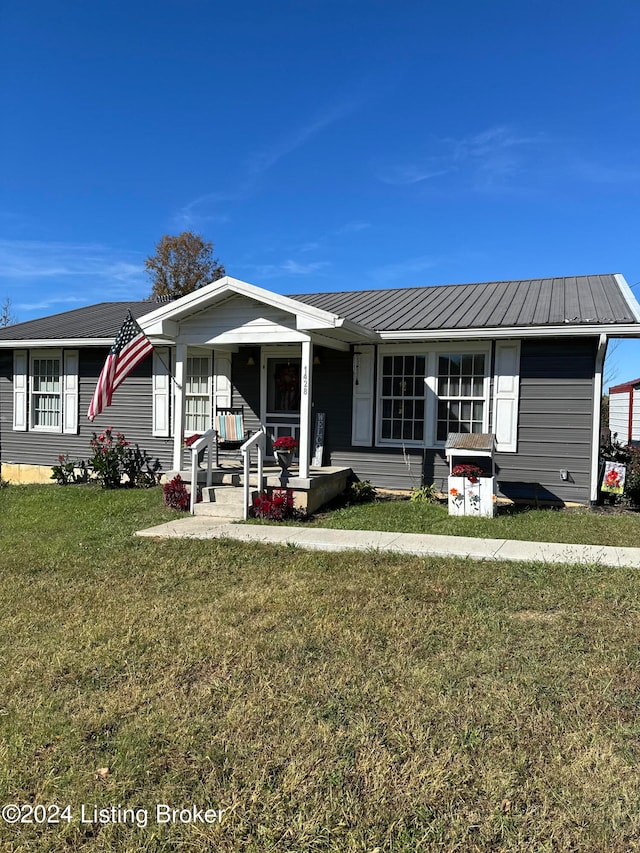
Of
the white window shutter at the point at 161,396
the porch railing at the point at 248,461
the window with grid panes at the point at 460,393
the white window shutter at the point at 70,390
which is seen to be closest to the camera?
the porch railing at the point at 248,461

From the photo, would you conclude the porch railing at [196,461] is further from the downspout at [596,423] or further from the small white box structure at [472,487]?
→ the downspout at [596,423]

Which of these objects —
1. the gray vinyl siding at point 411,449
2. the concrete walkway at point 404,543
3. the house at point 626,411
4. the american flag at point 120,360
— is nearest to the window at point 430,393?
the gray vinyl siding at point 411,449

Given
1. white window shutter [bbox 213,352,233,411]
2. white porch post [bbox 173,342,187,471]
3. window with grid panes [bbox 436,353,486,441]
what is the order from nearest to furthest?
white porch post [bbox 173,342,187,471], window with grid panes [bbox 436,353,486,441], white window shutter [bbox 213,352,233,411]

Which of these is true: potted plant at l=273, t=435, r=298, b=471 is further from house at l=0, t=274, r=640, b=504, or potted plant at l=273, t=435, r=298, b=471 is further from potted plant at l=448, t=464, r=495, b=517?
potted plant at l=448, t=464, r=495, b=517

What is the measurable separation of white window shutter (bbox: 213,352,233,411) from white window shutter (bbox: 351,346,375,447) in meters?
2.52

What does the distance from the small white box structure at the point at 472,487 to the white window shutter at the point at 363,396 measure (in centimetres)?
179

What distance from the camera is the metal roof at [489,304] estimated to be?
883 cm

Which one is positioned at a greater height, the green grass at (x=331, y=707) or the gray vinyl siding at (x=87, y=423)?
the gray vinyl siding at (x=87, y=423)

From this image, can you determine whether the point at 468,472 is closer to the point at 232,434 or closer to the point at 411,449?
the point at 411,449

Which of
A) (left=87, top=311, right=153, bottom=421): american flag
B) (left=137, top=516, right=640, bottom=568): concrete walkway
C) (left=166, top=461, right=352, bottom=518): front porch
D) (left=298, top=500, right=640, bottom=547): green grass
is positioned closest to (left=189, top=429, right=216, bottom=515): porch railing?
(left=166, top=461, right=352, bottom=518): front porch

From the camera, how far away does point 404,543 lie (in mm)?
6418

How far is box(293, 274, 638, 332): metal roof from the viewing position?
29.0 feet

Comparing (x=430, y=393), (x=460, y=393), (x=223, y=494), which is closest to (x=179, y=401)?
(x=223, y=494)

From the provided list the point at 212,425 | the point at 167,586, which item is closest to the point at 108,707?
the point at 167,586
